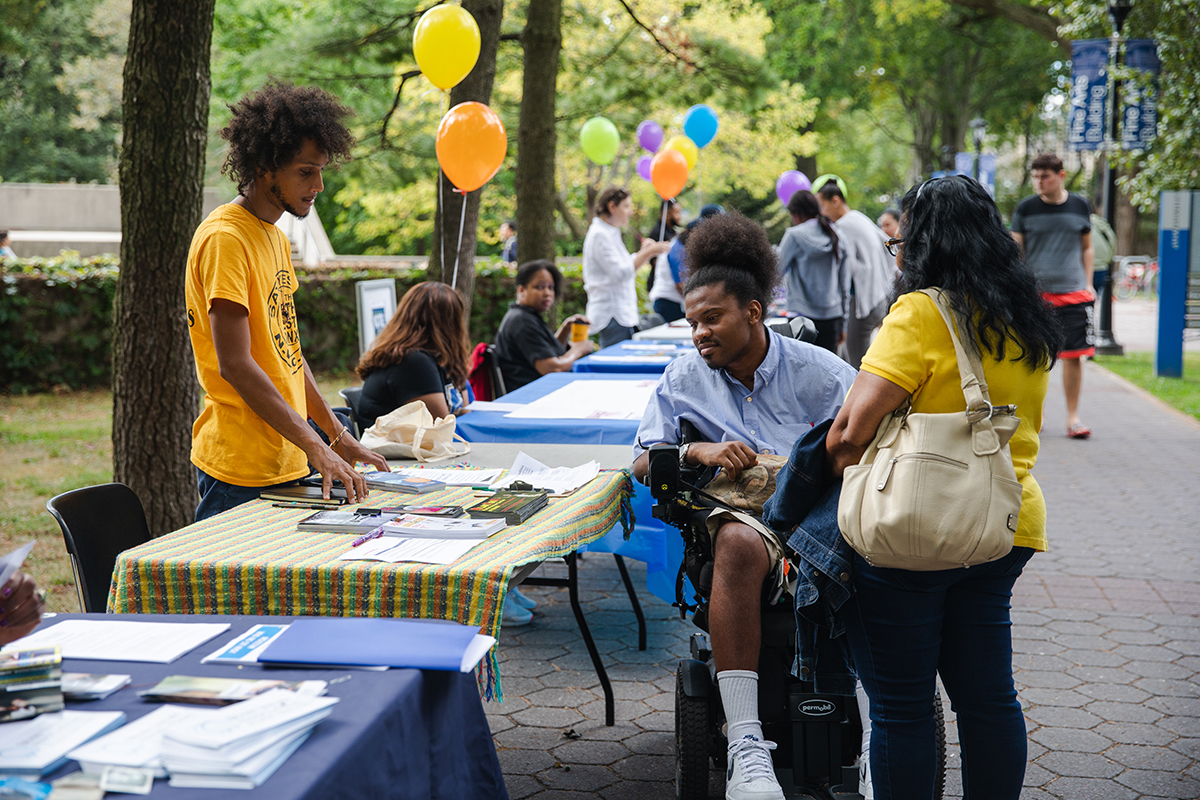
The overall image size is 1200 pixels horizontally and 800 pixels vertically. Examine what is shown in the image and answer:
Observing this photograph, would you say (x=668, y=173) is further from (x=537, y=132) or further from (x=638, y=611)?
(x=638, y=611)

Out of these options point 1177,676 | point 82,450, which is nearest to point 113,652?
point 1177,676

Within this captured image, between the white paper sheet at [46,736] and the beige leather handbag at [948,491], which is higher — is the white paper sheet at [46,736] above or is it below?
below

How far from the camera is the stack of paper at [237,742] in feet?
4.31

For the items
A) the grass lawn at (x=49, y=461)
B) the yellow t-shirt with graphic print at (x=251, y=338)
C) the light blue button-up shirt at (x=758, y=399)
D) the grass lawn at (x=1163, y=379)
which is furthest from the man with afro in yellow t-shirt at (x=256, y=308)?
the grass lawn at (x=1163, y=379)

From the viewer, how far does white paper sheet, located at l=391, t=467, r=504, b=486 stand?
325 cm

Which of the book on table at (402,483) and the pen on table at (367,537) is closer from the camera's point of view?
the pen on table at (367,537)

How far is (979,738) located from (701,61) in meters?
→ 11.7

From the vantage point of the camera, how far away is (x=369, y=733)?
1.50 meters

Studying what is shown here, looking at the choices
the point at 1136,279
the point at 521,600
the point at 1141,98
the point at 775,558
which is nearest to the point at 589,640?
the point at 775,558

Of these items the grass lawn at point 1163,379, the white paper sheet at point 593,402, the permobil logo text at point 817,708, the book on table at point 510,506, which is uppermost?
the white paper sheet at point 593,402

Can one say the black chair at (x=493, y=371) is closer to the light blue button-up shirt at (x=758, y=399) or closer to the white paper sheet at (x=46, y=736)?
the light blue button-up shirt at (x=758, y=399)

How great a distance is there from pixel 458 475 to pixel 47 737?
78.1 inches

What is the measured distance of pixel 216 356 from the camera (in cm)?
280

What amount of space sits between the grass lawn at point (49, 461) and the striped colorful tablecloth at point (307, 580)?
2.29 m
